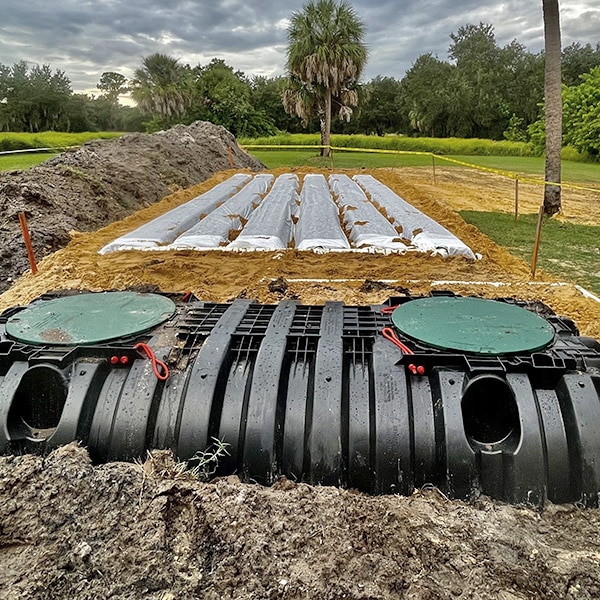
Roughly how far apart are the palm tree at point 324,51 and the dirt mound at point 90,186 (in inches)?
439

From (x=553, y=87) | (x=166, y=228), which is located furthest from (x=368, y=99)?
(x=166, y=228)

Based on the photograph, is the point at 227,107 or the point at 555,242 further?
the point at 227,107

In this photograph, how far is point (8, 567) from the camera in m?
1.99

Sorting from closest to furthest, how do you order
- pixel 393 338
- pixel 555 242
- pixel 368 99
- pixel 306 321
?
pixel 393 338 → pixel 306 321 → pixel 555 242 → pixel 368 99

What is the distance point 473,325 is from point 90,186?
32.4 ft

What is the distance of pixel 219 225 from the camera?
878 centimetres

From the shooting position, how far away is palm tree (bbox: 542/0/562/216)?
35.0 ft

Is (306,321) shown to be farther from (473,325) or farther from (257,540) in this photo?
(257,540)

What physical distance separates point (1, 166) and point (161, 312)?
65.9ft

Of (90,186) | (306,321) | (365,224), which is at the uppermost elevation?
(90,186)

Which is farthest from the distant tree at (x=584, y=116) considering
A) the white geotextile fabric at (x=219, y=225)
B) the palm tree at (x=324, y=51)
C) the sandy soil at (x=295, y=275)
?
the sandy soil at (x=295, y=275)

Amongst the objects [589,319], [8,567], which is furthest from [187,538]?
[589,319]

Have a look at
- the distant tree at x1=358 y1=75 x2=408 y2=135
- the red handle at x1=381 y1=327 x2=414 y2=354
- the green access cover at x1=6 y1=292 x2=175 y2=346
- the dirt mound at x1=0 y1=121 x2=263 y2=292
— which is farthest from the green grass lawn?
the distant tree at x1=358 y1=75 x2=408 y2=135

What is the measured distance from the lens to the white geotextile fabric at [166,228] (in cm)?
779
